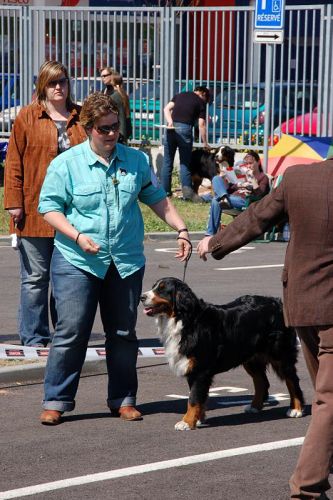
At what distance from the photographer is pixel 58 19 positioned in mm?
22734

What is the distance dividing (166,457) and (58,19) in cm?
1721

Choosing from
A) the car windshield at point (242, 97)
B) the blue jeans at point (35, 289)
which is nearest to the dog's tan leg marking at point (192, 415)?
the blue jeans at point (35, 289)

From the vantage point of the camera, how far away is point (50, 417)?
7.17m

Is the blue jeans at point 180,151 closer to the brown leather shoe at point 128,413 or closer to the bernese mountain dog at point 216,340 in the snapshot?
the bernese mountain dog at point 216,340

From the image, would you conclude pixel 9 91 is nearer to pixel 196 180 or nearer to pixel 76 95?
pixel 76 95

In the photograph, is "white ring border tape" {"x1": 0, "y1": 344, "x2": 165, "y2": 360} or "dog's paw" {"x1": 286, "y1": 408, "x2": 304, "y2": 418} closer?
"dog's paw" {"x1": 286, "y1": 408, "x2": 304, "y2": 418}

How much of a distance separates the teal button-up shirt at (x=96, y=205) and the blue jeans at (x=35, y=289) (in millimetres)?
1906

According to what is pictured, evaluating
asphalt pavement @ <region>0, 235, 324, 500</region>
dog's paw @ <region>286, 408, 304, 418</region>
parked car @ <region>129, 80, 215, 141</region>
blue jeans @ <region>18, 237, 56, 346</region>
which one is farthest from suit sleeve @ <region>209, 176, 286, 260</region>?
parked car @ <region>129, 80, 215, 141</region>

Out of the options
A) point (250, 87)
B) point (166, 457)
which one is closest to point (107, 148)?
point (166, 457)

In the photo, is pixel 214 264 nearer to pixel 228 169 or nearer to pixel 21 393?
pixel 228 169

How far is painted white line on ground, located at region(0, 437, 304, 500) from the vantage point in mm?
5820

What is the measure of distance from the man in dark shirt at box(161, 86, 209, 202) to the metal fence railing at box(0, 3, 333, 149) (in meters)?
1.06

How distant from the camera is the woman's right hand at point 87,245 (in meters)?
6.89

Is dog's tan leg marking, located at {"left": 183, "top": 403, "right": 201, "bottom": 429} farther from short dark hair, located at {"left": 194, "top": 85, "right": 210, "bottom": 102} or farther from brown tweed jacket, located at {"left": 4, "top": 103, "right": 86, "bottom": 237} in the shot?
short dark hair, located at {"left": 194, "top": 85, "right": 210, "bottom": 102}
